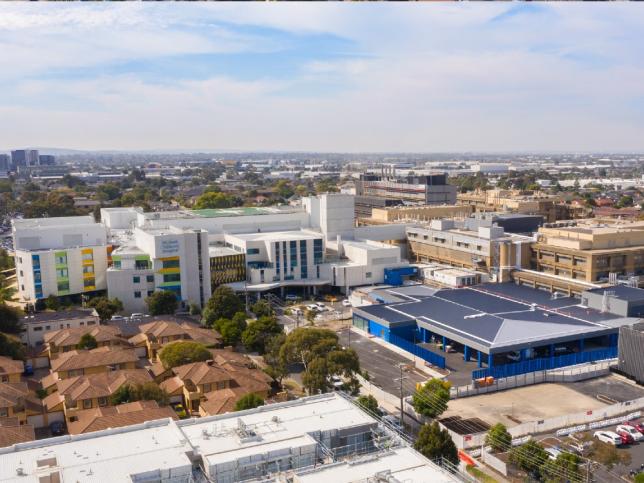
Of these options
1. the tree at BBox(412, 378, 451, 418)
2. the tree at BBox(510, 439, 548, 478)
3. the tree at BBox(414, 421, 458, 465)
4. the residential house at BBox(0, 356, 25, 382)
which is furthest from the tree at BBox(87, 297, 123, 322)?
the tree at BBox(510, 439, 548, 478)

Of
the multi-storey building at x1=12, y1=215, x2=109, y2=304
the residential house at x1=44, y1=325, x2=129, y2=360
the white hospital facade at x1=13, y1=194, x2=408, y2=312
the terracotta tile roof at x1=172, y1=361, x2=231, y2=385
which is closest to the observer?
the terracotta tile roof at x1=172, y1=361, x2=231, y2=385

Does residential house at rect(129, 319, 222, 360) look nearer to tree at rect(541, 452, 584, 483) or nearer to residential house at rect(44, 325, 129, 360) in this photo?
residential house at rect(44, 325, 129, 360)

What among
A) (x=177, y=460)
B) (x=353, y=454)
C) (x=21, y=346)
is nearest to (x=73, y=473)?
(x=177, y=460)

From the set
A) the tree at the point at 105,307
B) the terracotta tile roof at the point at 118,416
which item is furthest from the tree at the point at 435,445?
the tree at the point at 105,307

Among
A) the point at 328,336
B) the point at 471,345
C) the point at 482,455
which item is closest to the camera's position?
the point at 482,455

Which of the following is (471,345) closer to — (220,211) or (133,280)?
(133,280)

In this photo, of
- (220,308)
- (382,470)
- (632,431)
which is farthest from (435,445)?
(220,308)
